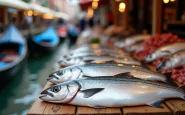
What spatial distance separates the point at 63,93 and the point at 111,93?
48cm

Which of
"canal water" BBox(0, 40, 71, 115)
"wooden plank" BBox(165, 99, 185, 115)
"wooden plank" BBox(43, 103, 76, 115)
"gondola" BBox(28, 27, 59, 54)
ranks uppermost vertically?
"wooden plank" BBox(43, 103, 76, 115)

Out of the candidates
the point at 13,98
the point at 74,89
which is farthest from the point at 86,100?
the point at 13,98

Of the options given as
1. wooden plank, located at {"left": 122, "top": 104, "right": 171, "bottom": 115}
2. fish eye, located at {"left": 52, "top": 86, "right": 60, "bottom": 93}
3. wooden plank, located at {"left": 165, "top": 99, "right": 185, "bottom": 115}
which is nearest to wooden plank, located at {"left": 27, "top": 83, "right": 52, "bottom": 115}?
fish eye, located at {"left": 52, "top": 86, "right": 60, "bottom": 93}

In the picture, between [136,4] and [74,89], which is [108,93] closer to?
[74,89]

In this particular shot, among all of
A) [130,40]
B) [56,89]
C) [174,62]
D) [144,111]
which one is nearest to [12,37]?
[130,40]

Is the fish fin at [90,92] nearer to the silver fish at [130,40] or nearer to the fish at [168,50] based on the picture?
the fish at [168,50]

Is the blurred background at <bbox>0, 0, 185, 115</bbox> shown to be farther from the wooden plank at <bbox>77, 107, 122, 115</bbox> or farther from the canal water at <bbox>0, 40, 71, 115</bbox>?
the wooden plank at <bbox>77, 107, 122, 115</bbox>

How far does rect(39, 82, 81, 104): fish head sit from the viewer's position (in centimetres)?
242

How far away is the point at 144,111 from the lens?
2.29m

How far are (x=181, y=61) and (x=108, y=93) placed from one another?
1.65m

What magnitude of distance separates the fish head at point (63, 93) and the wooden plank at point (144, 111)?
526 millimetres

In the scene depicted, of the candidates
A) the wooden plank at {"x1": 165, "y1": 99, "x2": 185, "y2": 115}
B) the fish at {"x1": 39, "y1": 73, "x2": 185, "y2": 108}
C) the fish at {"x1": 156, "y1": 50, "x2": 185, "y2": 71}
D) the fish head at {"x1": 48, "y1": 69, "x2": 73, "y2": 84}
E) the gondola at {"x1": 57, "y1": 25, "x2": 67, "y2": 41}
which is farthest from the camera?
the gondola at {"x1": 57, "y1": 25, "x2": 67, "y2": 41}

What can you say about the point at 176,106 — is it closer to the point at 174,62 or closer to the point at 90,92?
the point at 90,92

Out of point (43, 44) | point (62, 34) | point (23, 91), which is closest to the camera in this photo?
point (23, 91)
